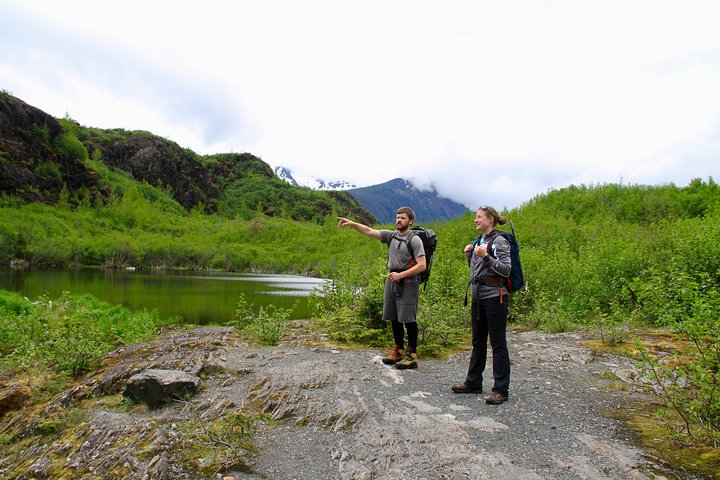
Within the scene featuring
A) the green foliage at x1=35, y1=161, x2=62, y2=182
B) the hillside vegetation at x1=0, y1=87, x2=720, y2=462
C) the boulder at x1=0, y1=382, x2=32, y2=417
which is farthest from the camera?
the green foliage at x1=35, y1=161, x2=62, y2=182

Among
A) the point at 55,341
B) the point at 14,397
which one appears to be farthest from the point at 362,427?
the point at 55,341

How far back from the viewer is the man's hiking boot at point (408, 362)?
684cm

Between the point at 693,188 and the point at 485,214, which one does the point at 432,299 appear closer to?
the point at 485,214

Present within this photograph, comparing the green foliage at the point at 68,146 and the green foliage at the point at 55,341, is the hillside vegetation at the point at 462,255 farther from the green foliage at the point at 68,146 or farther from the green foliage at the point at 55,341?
the green foliage at the point at 68,146

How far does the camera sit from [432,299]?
1129cm

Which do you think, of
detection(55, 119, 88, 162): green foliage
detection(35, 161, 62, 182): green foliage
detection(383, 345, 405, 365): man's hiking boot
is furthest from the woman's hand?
detection(55, 119, 88, 162): green foliage

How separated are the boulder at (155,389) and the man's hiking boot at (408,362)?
3.18 m

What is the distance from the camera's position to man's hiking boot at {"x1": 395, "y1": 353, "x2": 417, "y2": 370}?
6.84 meters

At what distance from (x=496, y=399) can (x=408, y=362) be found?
188 centimetres

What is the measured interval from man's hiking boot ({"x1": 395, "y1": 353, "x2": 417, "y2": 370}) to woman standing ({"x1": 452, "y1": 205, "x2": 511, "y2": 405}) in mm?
1206

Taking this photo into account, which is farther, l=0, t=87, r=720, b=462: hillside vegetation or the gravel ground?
l=0, t=87, r=720, b=462: hillside vegetation

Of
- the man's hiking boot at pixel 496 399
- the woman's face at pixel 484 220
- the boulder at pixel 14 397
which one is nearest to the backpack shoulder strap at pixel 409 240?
the woman's face at pixel 484 220

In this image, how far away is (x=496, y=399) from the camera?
5.25 meters

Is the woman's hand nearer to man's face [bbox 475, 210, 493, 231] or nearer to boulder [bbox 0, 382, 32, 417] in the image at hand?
man's face [bbox 475, 210, 493, 231]
